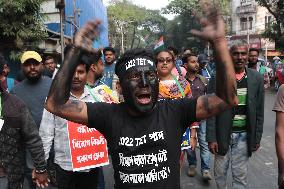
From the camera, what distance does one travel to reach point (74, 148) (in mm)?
3969

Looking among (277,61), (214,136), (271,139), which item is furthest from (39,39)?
(277,61)

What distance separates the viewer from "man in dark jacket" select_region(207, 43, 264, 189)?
4.50 metres

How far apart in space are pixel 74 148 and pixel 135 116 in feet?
5.27

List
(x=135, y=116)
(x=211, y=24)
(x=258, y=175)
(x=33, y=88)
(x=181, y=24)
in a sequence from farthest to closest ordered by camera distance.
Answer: (x=181, y=24) < (x=258, y=175) < (x=33, y=88) < (x=135, y=116) < (x=211, y=24)

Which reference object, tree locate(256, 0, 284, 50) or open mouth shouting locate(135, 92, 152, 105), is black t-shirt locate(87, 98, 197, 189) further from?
tree locate(256, 0, 284, 50)

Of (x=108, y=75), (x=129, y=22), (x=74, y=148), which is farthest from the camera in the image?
(x=129, y=22)

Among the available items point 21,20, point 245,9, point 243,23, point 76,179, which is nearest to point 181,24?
point 243,23

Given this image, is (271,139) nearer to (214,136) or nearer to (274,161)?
(274,161)

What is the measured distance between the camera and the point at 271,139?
8523mm

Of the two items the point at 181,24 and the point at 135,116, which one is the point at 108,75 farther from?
the point at 181,24

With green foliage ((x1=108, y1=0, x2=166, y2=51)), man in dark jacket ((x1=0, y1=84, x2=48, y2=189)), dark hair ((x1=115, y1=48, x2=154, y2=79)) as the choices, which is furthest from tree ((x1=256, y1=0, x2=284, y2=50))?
green foliage ((x1=108, y1=0, x2=166, y2=51))

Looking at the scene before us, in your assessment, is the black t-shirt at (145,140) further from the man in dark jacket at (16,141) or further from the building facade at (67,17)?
the building facade at (67,17)

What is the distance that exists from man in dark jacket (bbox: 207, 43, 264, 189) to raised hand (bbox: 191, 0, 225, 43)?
2299 mm

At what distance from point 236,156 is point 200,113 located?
228cm
